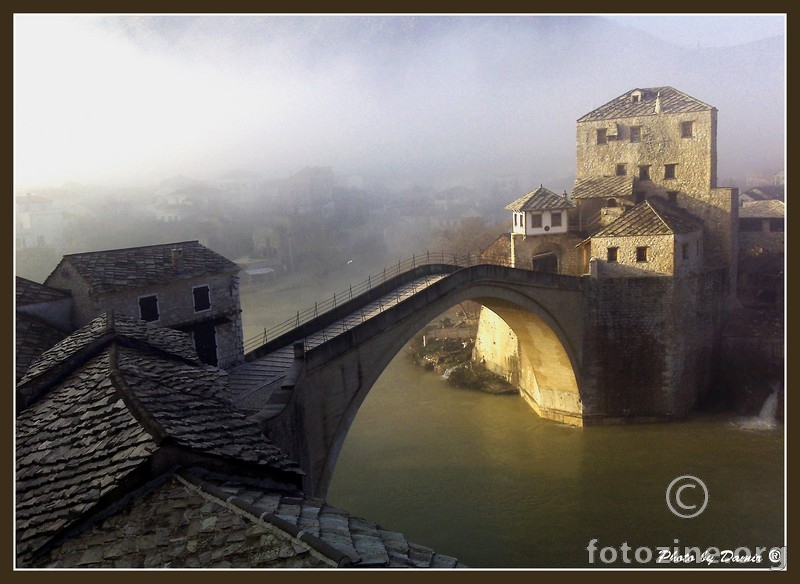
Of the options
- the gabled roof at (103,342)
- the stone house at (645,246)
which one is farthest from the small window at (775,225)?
the gabled roof at (103,342)

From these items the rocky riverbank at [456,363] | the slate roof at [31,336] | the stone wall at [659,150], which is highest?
the stone wall at [659,150]

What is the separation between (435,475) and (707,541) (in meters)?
6.51

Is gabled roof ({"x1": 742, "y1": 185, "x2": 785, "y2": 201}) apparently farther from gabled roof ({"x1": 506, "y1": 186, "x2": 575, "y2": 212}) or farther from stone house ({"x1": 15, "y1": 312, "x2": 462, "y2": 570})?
stone house ({"x1": 15, "y1": 312, "x2": 462, "y2": 570})

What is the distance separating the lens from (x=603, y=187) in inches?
971

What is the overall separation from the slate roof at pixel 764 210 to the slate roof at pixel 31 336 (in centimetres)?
2472

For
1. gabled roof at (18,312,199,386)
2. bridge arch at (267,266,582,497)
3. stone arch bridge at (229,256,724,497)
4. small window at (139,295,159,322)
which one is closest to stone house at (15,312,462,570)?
gabled roof at (18,312,199,386)

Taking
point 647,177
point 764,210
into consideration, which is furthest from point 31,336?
point 764,210

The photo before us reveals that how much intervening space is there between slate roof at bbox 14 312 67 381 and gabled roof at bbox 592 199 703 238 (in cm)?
1550

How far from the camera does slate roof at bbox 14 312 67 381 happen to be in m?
11.2

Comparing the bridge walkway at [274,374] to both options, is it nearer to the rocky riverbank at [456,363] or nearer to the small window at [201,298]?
the small window at [201,298]

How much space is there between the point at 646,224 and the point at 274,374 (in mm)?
13150

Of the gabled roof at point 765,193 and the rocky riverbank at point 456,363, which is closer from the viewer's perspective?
the rocky riverbank at point 456,363

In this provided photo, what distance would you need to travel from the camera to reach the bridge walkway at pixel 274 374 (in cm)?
1102

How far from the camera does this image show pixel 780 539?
15000mm
